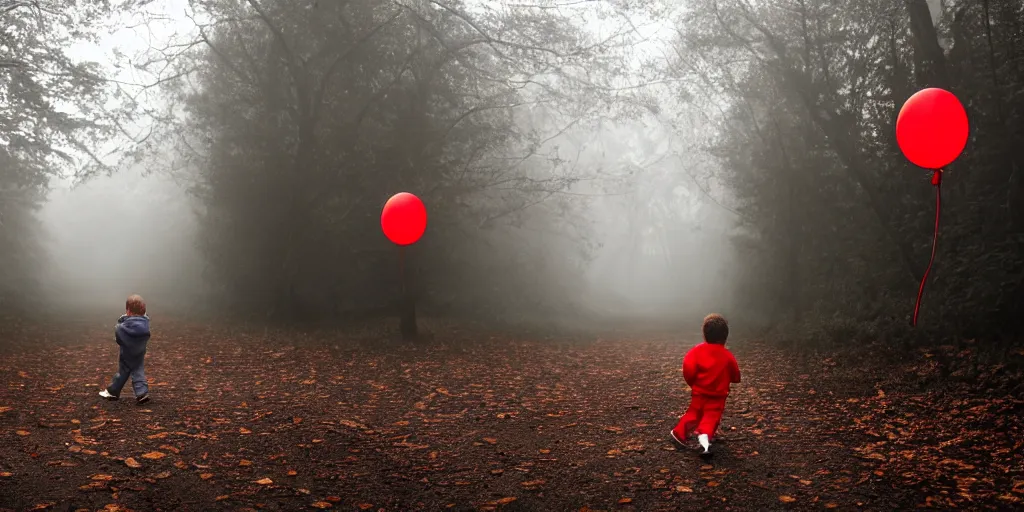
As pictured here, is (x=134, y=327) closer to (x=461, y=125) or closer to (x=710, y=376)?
(x=710, y=376)

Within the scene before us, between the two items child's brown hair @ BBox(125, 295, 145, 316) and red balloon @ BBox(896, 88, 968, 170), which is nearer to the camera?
red balloon @ BBox(896, 88, 968, 170)

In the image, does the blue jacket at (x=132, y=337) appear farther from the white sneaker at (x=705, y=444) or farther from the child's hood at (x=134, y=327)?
the white sneaker at (x=705, y=444)

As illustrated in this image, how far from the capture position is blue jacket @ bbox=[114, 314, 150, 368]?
755 cm

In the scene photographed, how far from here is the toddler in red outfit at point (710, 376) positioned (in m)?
5.80

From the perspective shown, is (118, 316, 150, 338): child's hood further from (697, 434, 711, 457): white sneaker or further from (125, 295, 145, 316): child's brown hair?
(697, 434, 711, 457): white sneaker

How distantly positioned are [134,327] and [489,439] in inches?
167

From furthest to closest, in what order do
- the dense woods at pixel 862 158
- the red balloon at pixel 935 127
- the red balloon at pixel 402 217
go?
1. the red balloon at pixel 402 217
2. the dense woods at pixel 862 158
3. the red balloon at pixel 935 127

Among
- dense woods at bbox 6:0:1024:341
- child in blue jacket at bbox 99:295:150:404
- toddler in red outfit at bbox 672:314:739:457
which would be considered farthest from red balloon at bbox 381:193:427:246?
toddler in red outfit at bbox 672:314:739:457

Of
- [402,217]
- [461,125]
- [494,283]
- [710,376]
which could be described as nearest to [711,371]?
[710,376]

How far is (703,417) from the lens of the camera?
19.2 ft

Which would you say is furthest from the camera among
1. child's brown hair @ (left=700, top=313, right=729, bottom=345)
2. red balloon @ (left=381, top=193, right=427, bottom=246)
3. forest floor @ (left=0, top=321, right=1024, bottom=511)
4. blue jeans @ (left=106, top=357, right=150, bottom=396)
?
red balloon @ (left=381, top=193, right=427, bottom=246)

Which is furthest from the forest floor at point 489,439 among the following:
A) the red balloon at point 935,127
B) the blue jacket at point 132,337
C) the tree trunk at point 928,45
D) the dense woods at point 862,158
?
the tree trunk at point 928,45

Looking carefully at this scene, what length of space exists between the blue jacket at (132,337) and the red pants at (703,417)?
5.85m

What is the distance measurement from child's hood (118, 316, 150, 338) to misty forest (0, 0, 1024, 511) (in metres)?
0.78
